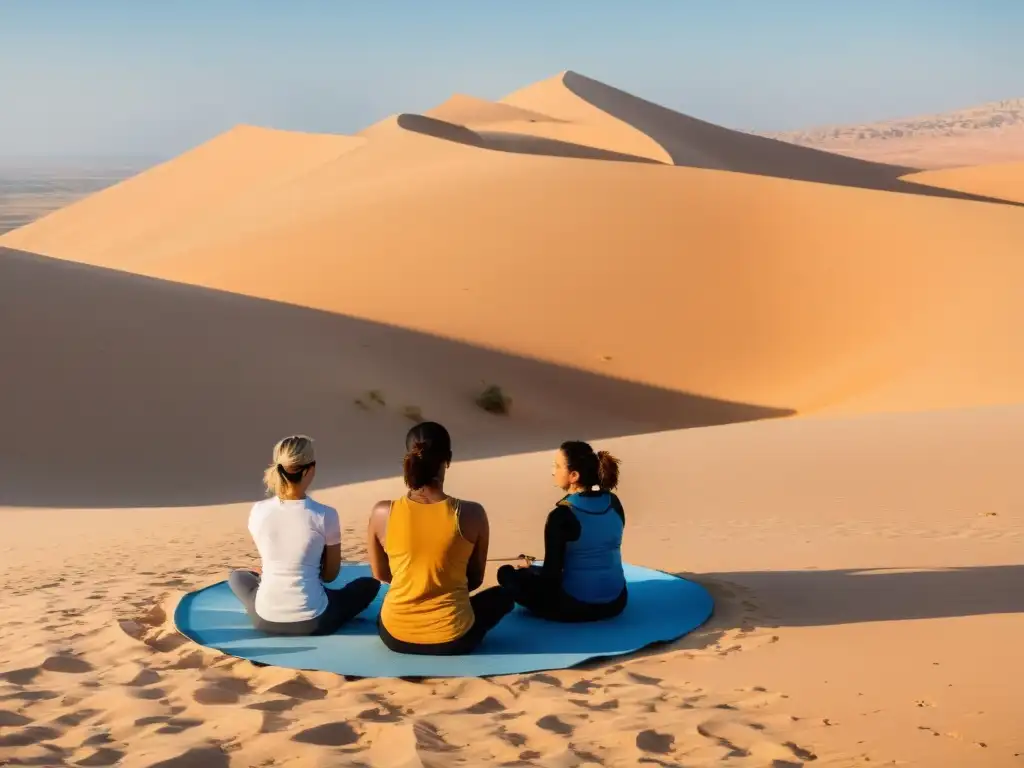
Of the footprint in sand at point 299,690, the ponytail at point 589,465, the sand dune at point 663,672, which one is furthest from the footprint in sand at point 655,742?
the ponytail at point 589,465

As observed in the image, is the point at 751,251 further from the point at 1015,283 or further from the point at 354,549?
the point at 354,549

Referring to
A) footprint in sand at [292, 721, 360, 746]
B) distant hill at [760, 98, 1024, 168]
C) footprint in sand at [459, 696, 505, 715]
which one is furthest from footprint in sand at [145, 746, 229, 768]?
distant hill at [760, 98, 1024, 168]

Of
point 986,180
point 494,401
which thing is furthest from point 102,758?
point 986,180

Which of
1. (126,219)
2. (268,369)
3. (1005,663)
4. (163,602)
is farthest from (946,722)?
(126,219)

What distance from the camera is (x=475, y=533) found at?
205 inches

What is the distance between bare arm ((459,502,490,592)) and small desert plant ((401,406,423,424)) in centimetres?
1296

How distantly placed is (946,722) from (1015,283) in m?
20.6

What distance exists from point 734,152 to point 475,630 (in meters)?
59.5

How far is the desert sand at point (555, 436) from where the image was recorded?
4.51 meters

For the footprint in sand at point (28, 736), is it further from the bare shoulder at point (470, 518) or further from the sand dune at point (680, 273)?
the sand dune at point (680, 273)

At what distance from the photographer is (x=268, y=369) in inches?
728

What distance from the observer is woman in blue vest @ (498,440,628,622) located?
5785 mm

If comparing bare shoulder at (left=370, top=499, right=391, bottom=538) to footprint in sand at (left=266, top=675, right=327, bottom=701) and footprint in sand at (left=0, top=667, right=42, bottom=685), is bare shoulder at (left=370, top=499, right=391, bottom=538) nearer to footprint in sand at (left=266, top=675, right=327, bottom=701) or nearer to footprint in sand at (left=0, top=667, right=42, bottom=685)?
footprint in sand at (left=266, top=675, right=327, bottom=701)

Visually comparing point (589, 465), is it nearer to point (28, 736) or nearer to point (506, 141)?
point (28, 736)
